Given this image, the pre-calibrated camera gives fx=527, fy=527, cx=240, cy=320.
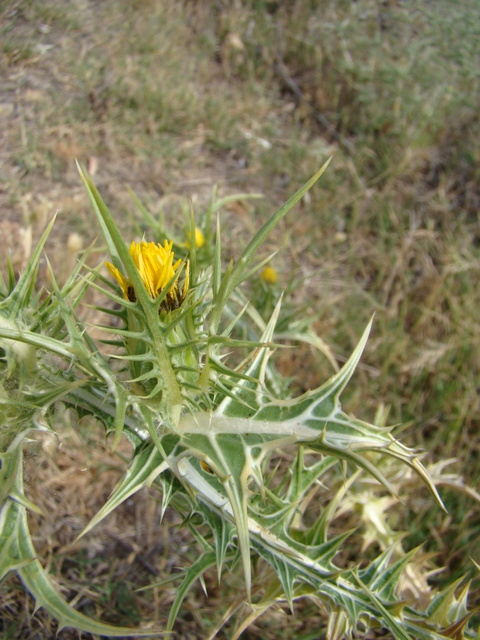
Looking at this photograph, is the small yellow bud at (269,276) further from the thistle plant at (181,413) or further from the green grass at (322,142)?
Answer: the thistle plant at (181,413)

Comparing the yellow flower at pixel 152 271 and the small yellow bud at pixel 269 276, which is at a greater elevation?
the yellow flower at pixel 152 271

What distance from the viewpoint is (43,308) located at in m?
1.11

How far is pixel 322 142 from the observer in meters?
3.52

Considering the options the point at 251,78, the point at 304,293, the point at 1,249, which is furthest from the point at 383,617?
the point at 251,78

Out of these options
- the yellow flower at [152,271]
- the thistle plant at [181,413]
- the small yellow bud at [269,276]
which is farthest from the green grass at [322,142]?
the yellow flower at [152,271]

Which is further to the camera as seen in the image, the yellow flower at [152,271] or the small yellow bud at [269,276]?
the small yellow bud at [269,276]

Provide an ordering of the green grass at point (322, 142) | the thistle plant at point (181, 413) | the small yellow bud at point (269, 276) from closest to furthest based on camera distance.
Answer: the thistle plant at point (181, 413) → the small yellow bud at point (269, 276) → the green grass at point (322, 142)

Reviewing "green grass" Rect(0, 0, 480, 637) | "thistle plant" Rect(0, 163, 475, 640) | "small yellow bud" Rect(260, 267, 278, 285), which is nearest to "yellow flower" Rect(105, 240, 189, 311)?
"thistle plant" Rect(0, 163, 475, 640)

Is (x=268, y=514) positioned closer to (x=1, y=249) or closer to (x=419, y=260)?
(x=1, y=249)

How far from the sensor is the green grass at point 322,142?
8.96ft

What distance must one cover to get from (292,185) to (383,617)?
265 centimetres

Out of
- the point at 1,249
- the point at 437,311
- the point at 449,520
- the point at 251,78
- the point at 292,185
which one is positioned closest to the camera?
the point at 449,520

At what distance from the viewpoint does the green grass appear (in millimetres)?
2730

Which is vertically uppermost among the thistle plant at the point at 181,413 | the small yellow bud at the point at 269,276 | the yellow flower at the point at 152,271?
the yellow flower at the point at 152,271
